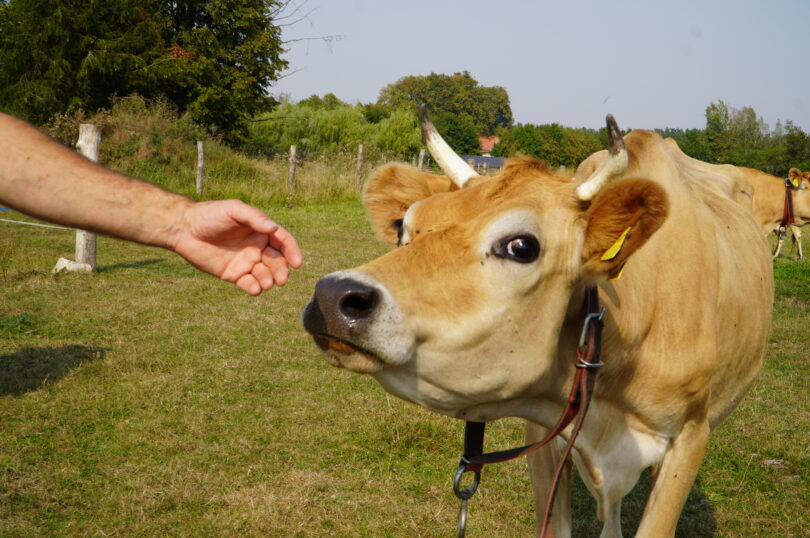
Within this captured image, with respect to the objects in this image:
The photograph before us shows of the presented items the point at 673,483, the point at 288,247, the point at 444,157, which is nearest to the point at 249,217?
the point at 288,247

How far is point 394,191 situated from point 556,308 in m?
0.99

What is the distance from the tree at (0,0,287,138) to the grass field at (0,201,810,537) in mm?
16513

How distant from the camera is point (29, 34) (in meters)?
21.8

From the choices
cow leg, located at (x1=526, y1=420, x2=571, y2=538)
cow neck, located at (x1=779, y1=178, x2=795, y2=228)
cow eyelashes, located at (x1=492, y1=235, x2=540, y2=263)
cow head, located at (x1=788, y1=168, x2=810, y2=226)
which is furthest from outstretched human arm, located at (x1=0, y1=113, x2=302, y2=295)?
cow head, located at (x1=788, y1=168, x2=810, y2=226)

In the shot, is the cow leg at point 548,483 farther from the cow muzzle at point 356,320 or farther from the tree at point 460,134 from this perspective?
the tree at point 460,134

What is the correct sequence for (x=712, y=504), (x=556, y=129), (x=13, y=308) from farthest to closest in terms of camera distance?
(x=556, y=129), (x=13, y=308), (x=712, y=504)

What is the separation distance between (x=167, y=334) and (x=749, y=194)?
516 cm

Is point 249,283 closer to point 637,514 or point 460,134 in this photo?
point 637,514

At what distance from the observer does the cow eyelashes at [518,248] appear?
2156 millimetres

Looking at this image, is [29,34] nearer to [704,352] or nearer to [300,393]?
[300,393]

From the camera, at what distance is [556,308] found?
2.30 m

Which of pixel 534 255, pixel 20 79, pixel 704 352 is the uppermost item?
pixel 20 79

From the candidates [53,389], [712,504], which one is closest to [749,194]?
[712,504]

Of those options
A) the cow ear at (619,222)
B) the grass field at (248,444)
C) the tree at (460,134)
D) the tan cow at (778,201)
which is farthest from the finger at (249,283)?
the tree at (460,134)
